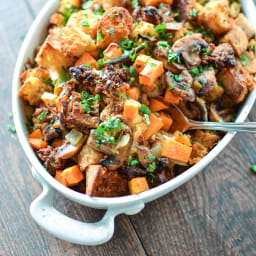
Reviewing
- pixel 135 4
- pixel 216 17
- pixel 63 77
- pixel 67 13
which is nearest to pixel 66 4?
pixel 67 13

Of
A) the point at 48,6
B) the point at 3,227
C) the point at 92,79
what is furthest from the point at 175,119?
the point at 3,227

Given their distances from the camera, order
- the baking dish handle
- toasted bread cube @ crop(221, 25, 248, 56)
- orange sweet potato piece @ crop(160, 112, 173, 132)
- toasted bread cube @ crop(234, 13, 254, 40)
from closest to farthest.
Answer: the baking dish handle < orange sweet potato piece @ crop(160, 112, 173, 132) < toasted bread cube @ crop(221, 25, 248, 56) < toasted bread cube @ crop(234, 13, 254, 40)

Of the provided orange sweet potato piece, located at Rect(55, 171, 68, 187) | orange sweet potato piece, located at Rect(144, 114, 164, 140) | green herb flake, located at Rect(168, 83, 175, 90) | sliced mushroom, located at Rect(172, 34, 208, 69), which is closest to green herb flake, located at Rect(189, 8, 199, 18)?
sliced mushroom, located at Rect(172, 34, 208, 69)

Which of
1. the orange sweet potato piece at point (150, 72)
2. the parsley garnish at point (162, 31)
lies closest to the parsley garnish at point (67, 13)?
the parsley garnish at point (162, 31)

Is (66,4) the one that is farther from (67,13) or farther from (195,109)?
(195,109)

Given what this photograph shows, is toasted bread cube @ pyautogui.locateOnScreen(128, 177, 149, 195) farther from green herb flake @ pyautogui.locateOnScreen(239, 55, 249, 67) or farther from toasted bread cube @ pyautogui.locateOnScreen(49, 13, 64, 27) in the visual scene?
toasted bread cube @ pyautogui.locateOnScreen(49, 13, 64, 27)

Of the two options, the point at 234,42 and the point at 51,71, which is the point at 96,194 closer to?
the point at 51,71
